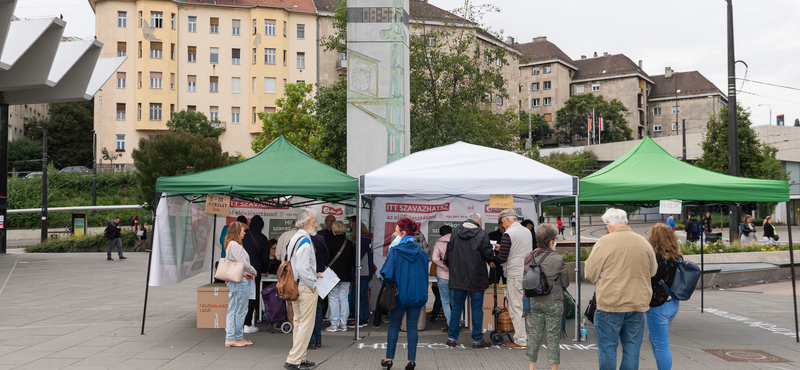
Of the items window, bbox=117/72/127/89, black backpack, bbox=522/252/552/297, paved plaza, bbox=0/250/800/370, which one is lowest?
paved plaza, bbox=0/250/800/370

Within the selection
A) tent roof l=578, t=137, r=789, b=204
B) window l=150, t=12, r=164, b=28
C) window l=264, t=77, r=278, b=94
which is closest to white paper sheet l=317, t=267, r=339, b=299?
tent roof l=578, t=137, r=789, b=204

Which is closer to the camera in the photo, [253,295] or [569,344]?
[569,344]

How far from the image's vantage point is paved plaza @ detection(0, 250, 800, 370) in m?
7.14

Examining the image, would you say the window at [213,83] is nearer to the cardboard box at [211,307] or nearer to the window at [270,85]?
the window at [270,85]

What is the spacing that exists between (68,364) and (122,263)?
718 inches

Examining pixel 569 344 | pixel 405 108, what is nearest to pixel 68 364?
pixel 569 344

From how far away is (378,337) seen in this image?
8.72 meters

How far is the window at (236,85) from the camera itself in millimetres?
60875

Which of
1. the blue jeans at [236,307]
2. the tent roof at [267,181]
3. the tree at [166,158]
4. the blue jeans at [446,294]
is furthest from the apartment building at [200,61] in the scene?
the blue jeans at [446,294]

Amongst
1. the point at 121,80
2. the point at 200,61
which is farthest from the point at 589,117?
the point at 121,80

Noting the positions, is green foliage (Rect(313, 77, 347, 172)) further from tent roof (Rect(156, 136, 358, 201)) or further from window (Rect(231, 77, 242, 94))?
window (Rect(231, 77, 242, 94))

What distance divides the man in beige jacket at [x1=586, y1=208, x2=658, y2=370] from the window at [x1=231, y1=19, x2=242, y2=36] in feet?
199

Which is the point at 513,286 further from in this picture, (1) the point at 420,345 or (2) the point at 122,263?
(2) the point at 122,263

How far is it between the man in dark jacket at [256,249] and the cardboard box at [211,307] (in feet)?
1.32
